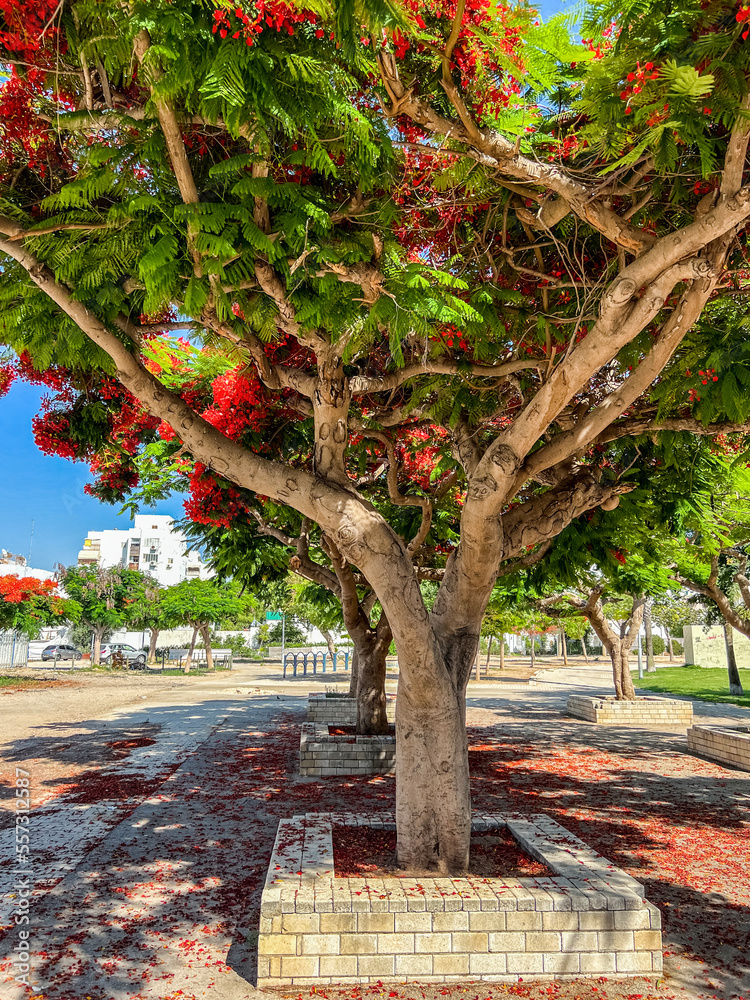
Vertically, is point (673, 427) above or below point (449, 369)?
below

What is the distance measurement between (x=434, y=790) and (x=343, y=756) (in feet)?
16.7

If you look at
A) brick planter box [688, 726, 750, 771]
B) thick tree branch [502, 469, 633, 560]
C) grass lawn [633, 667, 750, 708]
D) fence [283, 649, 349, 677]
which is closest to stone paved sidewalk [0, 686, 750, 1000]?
brick planter box [688, 726, 750, 771]

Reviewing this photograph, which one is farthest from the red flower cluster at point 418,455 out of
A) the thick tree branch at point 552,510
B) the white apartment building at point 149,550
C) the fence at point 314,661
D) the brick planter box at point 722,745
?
the white apartment building at point 149,550

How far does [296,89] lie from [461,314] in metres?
1.68

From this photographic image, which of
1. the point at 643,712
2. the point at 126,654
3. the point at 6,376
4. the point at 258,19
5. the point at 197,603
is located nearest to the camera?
the point at 258,19

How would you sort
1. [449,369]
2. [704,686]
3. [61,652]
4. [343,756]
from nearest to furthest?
[449,369] → [343,756] → [704,686] → [61,652]

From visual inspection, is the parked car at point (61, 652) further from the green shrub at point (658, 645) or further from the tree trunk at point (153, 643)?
the green shrub at point (658, 645)

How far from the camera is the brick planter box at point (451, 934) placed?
3.82m

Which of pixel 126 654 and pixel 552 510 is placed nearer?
pixel 552 510

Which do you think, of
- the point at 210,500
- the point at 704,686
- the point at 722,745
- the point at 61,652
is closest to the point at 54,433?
the point at 210,500

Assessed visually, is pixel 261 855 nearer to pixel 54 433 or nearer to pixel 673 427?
pixel 54 433

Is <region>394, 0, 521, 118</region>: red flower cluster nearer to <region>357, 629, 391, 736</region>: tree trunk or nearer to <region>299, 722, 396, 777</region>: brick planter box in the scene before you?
<region>357, 629, 391, 736</region>: tree trunk

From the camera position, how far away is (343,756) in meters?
9.69

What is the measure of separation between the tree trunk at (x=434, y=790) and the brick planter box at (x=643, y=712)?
40.6 feet
